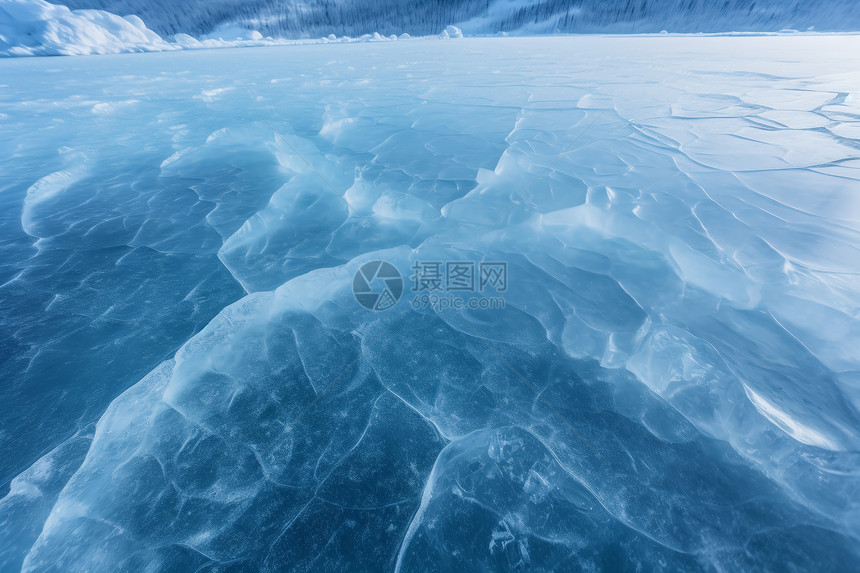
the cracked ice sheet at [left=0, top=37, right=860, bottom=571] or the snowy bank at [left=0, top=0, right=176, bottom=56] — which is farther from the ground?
the snowy bank at [left=0, top=0, right=176, bottom=56]

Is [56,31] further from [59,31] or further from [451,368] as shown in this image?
[451,368]

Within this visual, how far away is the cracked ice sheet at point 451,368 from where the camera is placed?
1334 millimetres

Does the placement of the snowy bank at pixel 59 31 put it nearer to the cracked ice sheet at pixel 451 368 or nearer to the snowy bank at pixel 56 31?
the snowy bank at pixel 56 31

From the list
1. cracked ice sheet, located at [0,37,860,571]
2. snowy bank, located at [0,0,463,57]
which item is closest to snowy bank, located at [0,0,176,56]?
snowy bank, located at [0,0,463,57]

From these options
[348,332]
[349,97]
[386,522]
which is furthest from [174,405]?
[349,97]

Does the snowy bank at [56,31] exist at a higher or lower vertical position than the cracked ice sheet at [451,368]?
higher

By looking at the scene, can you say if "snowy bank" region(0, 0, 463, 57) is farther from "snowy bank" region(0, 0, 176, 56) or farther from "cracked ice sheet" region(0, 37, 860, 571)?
"cracked ice sheet" region(0, 37, 860, 571)

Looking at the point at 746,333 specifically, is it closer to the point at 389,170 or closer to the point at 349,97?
the point at 389,170

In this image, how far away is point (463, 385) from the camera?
188cm

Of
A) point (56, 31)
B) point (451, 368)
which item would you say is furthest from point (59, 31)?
point (451, 368)

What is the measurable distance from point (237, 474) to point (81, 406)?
3.38 ft

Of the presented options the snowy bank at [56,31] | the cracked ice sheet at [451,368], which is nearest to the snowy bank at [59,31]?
the snowy bank at [56,31]

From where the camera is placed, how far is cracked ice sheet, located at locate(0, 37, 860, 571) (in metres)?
1.33

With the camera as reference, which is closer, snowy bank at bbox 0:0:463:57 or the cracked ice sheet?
the cracked ice sheet
